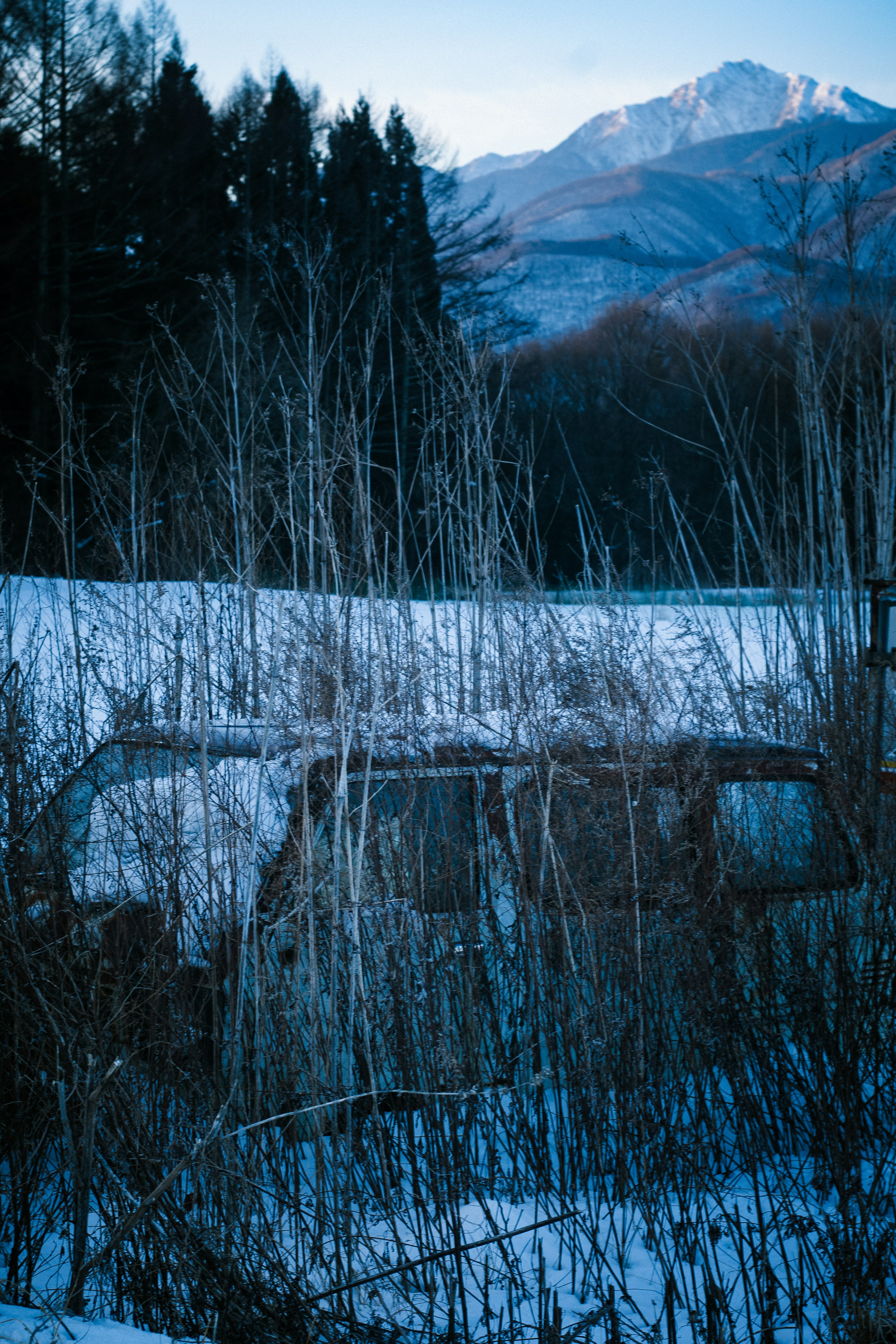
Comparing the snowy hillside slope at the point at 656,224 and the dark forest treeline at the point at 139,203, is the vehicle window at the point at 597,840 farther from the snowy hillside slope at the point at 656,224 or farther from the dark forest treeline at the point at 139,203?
the snowy hillside slope at the point at 656,224

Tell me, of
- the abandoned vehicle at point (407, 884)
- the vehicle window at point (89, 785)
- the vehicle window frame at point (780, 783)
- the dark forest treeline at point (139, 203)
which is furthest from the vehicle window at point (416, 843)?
the dark forest treeline at point (139, 203)

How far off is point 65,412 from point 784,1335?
385cm

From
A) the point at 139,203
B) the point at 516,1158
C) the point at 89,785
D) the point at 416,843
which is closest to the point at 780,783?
the point at 416,843

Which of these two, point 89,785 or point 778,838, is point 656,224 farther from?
point 89,785

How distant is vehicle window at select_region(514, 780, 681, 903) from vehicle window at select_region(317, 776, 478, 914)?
156 mm

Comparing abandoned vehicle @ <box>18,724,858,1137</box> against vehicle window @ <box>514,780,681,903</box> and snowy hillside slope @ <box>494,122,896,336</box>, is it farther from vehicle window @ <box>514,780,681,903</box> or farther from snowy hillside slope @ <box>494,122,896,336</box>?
snowy hillside slope @ <box>494,122,896,336</box>

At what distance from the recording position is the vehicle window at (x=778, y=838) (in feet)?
8.27

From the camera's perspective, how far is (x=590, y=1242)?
83.3 inches

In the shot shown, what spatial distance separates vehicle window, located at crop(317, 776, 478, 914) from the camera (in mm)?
2383

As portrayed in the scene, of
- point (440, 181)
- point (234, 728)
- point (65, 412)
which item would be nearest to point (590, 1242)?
point (234, 728)

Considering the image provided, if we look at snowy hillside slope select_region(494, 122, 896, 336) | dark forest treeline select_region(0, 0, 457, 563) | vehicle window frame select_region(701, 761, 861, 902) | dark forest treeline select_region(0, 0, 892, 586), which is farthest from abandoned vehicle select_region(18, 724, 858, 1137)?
snowy hillside slope select_region(494, 122, 896, 336)

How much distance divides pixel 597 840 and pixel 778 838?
0.55m

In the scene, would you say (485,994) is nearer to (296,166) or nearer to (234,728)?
(234,728)

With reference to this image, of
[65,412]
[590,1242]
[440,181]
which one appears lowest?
[590,1242]
